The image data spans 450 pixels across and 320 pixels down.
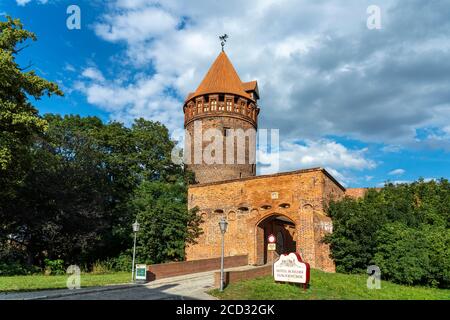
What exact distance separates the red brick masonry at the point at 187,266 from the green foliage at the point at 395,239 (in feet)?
17.8

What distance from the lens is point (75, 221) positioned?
911 inches

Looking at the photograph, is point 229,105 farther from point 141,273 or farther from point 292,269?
point 292,269

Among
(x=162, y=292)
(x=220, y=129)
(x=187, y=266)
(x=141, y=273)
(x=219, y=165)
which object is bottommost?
(x=162, y=292)

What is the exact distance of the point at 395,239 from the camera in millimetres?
19250

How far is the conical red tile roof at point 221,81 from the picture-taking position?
111 ft

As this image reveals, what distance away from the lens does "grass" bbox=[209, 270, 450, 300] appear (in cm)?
1209

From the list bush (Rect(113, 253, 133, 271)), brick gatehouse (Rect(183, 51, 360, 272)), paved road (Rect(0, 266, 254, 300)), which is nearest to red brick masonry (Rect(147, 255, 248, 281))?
paved road (Rect(0, 266, 254, 300))

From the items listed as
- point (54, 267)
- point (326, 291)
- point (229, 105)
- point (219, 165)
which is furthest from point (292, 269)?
point (229, 105)

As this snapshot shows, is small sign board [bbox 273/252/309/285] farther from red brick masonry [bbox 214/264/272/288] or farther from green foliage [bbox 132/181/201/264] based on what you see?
green foliage [bbox 132/181/201/264]

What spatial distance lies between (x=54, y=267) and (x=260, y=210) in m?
12.8

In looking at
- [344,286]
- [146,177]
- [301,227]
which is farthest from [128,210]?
[344,286]

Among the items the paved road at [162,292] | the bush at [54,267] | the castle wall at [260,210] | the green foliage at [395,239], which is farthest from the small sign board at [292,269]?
the bush at [54,267]

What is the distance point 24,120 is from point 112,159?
14762 mm

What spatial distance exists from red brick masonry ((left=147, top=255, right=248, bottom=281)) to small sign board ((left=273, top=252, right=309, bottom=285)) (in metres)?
5.62
